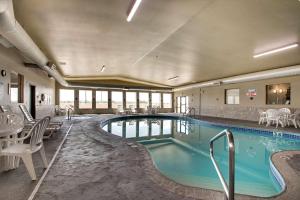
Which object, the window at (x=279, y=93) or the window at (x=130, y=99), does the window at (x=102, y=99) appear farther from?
the window at (x=279, y=93)

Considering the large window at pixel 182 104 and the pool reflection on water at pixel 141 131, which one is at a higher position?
the large window at pixel 182 104

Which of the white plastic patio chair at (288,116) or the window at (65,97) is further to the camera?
the window at (65,97)

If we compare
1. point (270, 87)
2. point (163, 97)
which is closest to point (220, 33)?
point (270, 87)

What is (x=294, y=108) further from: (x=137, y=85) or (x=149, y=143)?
(x=137, y=85)

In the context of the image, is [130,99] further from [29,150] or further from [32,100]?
[29,150]

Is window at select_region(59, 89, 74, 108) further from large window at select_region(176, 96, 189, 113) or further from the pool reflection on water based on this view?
large window at select_region(176, 96, 189, 113)

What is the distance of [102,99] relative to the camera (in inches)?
693

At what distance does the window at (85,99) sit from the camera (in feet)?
55.1

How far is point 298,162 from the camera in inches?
137

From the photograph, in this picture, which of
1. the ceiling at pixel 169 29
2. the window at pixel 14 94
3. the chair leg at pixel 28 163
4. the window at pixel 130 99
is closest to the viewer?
the chair leg at pixel 28 163

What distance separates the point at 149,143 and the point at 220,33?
4116 mm

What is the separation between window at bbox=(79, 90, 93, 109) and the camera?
1680 cm

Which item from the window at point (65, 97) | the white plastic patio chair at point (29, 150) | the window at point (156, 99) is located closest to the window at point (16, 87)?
the white plastic patio chair at point (29, 150)

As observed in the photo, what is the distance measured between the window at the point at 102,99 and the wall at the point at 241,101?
755 cm
